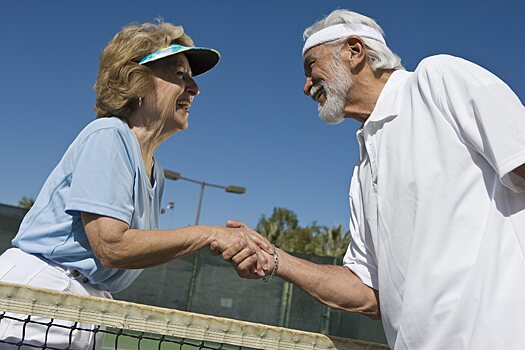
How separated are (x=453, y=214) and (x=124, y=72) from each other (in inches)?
54.1

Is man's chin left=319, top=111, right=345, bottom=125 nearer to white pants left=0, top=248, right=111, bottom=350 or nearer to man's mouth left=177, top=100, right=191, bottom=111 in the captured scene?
man's mouth left=177, top=100, right=191, bottom=111

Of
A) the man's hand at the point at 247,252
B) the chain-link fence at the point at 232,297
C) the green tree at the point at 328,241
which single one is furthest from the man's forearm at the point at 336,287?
the green tree at the point at 328,241

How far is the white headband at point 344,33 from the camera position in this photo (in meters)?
2.86

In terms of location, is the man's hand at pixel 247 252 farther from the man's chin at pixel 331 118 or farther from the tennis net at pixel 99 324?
the man's chin at pixel 331 118

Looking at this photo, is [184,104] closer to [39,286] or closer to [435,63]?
[39,286]

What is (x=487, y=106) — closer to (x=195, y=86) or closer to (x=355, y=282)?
(x=355, y=282)

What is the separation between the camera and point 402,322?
2.02 meters

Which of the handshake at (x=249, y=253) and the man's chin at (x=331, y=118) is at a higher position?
the man's chin at (x=331, y=118)

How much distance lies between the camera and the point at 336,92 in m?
2.83

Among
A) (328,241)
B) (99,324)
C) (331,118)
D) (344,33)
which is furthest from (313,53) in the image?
(328,241)

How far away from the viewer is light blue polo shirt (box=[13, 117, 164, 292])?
87.4 inches

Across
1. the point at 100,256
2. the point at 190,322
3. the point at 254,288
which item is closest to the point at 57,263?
the point at 100,256

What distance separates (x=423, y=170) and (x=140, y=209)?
3.31 ft

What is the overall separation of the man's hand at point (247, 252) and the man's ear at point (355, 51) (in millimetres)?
815
